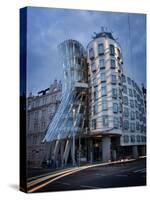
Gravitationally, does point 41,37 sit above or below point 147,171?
above

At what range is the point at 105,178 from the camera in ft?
31.1

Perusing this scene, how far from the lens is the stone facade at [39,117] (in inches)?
356

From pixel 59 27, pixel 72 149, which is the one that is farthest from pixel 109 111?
pixel 59 27

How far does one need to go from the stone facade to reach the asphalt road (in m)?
0.53

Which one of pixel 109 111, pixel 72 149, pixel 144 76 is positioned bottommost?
pixel 72 149

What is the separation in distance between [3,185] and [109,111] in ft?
7.64

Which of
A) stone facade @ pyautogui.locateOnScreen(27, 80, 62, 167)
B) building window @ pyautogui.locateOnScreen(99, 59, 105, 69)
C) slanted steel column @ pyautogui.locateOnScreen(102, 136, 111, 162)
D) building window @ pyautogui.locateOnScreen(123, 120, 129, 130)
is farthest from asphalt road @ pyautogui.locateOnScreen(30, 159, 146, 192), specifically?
building window @ pyautogui.locateOnScreen(99, 59, 105, 69)

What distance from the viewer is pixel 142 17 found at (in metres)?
9.95

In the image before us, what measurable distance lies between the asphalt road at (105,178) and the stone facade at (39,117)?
1.75 ft

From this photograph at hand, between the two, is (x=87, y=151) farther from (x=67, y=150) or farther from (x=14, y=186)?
(x=14, y=186)

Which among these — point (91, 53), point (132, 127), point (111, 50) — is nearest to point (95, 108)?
point (132, 127)

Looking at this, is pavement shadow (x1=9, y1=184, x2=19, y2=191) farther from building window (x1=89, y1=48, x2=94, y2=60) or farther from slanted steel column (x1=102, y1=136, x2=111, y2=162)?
building window (x1=89, y1=48, x2=94, y2=60)

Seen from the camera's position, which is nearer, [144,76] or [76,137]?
[76,137]

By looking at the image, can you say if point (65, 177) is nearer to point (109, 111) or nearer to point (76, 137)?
point (76, 137)
